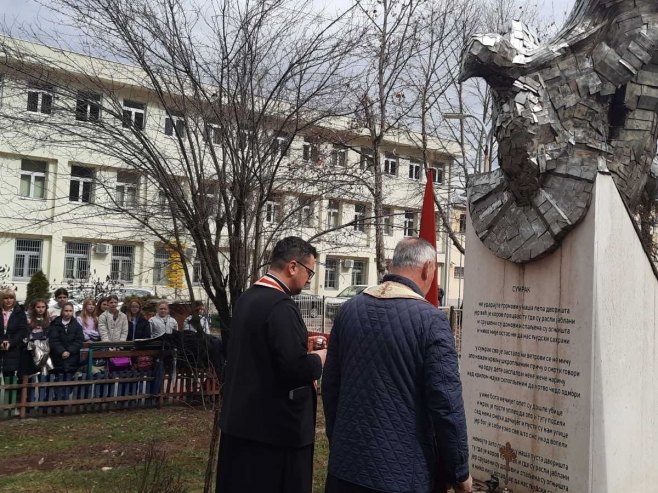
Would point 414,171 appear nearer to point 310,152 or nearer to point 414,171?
point 414,171

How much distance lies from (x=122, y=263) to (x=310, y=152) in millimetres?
19923

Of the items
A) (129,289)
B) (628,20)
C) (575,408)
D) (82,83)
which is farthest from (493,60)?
(129,289)

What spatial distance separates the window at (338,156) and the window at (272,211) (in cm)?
179

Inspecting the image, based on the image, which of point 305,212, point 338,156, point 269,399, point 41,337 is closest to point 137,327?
point 41,337

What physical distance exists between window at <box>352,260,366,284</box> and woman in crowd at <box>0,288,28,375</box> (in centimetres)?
2929

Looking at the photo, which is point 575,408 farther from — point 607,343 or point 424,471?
point 424,471

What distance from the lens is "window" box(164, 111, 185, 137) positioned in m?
8.69

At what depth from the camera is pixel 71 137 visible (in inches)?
344

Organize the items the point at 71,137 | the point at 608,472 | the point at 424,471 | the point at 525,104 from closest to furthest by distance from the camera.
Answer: the point at 424,471 < the point at 608,472 < the point at 525,104 < the point at 71,137

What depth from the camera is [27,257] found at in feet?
93.7

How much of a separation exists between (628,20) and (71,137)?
6.93 meters

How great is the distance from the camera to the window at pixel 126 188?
9.22 meters

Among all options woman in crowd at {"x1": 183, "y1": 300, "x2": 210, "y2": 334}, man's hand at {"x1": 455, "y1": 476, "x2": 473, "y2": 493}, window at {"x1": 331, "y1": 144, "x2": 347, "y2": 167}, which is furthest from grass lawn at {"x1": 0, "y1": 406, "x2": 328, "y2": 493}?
window at {"x1": 331, "y1": 144, "x2": 347, "y2": 167}

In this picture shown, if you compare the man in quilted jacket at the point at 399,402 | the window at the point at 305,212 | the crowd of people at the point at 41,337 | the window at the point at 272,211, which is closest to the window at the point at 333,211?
the window at the point at 305,212
